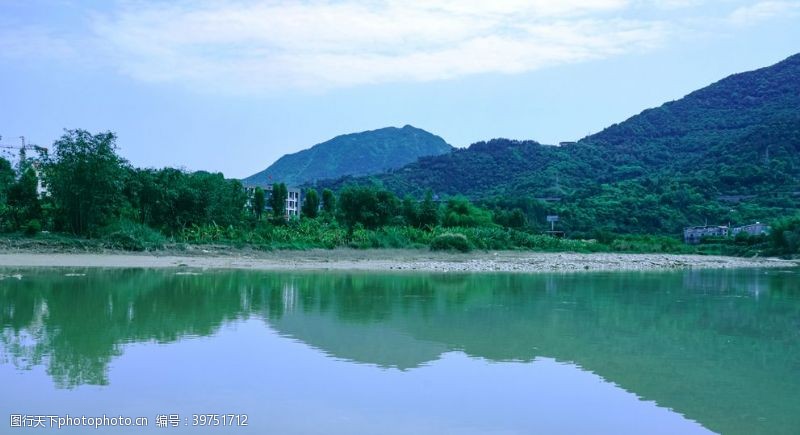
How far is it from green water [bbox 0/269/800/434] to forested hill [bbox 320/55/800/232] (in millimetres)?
63180

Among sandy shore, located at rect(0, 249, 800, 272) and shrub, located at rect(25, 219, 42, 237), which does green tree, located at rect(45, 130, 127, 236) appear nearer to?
shrub, located at rect(25, 219, 42, 237)

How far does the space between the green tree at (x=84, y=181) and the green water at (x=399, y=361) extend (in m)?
18.9

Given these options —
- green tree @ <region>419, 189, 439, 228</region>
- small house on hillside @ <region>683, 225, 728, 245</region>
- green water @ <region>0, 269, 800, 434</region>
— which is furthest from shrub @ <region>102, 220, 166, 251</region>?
small house on hillside @ <region>683, 225, 728, 245</region>

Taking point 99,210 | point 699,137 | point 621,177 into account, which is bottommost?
point 99,210

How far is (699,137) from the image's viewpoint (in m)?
117

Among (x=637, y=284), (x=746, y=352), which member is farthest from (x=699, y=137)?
(x=746, y=352)

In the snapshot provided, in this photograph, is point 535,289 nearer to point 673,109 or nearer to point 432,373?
point 432,373

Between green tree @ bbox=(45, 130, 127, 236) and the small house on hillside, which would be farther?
the small house on hillside

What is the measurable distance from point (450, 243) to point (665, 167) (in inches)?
2976

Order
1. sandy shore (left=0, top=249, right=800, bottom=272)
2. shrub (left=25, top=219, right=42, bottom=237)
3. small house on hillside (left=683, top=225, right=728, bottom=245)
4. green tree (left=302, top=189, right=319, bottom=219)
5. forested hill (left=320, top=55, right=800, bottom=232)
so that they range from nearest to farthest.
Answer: sandy shore (left=0, top=249, right=800, bottom=272), shrub (left=25, top=219, right=42, bottom=237), green tree (left=302, top=189, right=319, bottom=219), small house on hillside (left=683, top=225, right=728, bottom=245), forested hill (left=320, top=55, right=800, bottom=232)

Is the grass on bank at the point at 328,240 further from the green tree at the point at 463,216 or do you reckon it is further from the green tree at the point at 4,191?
the green tree at the point at 463,216

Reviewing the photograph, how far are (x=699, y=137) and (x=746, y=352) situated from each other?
11513 centimetres

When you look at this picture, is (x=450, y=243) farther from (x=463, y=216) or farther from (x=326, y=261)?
(x=463, y=216)

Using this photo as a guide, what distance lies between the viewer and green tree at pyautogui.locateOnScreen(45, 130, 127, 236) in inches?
1439
